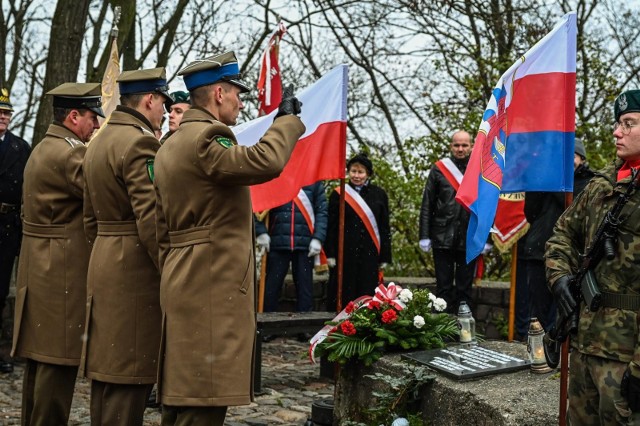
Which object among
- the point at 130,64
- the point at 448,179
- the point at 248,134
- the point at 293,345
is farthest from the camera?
the point at 130,64

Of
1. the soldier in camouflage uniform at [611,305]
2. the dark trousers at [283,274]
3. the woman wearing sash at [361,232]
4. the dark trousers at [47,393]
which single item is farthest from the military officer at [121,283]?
the woman wearing sash at [361,232]

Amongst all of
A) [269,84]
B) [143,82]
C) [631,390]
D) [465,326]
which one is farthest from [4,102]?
[631,390]

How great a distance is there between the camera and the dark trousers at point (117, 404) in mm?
4438

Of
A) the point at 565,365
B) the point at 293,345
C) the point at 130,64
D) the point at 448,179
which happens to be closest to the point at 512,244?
the point at 448,179

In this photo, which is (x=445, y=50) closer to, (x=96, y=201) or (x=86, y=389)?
(x=86, y=389)

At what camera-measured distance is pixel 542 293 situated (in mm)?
7879

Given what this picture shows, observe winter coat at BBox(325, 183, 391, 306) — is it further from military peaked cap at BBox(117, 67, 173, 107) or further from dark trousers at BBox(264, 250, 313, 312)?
military peaked cap at BBox(117, 67, 173, 107)

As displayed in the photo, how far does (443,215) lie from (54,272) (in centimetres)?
466

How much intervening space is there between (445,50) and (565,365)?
420 inches

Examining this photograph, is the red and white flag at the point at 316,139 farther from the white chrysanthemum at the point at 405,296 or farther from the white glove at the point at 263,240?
the white glove at the point at 263,240

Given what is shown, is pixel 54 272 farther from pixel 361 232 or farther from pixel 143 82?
pixel 361 232

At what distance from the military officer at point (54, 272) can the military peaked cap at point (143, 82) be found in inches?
22.3

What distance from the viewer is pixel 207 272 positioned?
3.91 meters

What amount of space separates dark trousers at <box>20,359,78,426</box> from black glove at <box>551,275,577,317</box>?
9.47 ft
